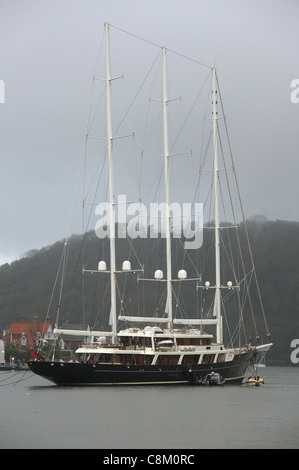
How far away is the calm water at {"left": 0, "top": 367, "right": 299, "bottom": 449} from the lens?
134ft

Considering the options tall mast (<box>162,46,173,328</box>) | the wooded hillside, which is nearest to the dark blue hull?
tall mast (<box>162,46,173,328</box>)

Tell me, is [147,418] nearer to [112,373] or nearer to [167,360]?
[112,373]

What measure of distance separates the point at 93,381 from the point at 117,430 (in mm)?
22074

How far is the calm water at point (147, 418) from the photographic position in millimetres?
40875

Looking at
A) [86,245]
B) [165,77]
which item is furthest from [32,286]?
[165,77]

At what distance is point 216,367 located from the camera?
235 feet

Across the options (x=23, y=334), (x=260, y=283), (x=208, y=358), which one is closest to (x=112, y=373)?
(x=208, y=358)

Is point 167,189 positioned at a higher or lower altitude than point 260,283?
higher

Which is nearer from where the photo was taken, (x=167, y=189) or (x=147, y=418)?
(x=147, y=418)

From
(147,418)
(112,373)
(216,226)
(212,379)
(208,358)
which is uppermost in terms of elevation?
(216,226)

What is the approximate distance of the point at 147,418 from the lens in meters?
49.1

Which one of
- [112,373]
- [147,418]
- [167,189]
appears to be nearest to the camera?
[147,418]

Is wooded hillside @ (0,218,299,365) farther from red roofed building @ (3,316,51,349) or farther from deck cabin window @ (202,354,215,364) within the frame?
deck cabin window @ (202,354,215,364)

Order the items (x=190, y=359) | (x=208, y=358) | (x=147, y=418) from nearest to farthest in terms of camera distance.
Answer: (x=147, y=418) < (x=190, y=359) < (x=208, y=358)
